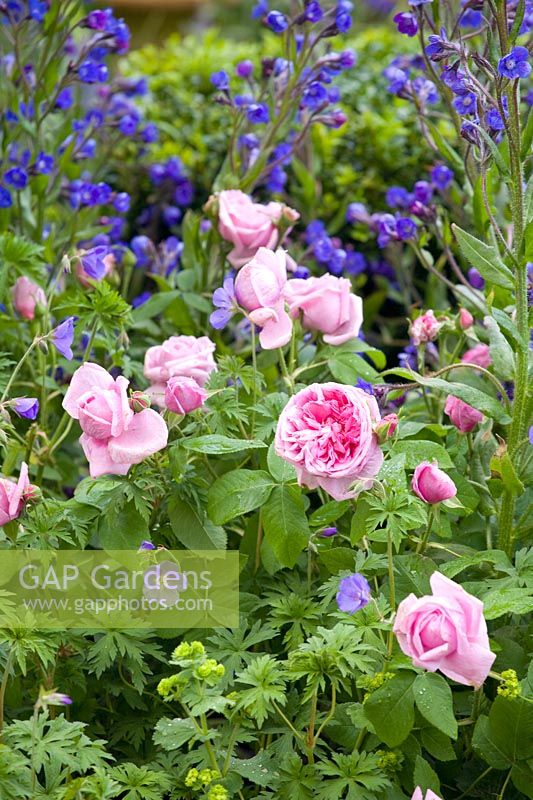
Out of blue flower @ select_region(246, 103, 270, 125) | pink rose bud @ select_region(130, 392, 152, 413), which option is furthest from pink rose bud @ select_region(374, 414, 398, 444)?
blue flower @ select_region(246, 103, 270, 125)

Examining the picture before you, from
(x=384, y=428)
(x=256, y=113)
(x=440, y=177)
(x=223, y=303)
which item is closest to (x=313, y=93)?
(x=256, y=113)

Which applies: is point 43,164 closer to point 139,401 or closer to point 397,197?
point 397,197

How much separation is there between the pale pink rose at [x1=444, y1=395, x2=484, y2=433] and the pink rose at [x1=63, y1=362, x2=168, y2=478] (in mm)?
400

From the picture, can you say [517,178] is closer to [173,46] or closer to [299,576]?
[299,576]

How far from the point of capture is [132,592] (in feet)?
3.94

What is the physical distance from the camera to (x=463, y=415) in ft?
4.18

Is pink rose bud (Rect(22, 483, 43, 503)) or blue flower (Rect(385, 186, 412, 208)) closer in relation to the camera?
pink rose bud (Rect(22, 483, 43, 503))

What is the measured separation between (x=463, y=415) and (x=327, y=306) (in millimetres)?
226

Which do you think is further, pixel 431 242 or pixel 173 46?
pixel 173 46

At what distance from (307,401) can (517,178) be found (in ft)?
1.23

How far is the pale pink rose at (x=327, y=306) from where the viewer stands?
1302 millimetres

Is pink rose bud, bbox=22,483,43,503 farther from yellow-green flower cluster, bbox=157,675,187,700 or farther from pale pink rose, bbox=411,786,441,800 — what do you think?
pale pink rose, bbox=411,786,441,800

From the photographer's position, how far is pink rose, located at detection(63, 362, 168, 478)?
106cm

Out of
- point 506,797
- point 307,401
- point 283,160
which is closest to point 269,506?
point 307,401
